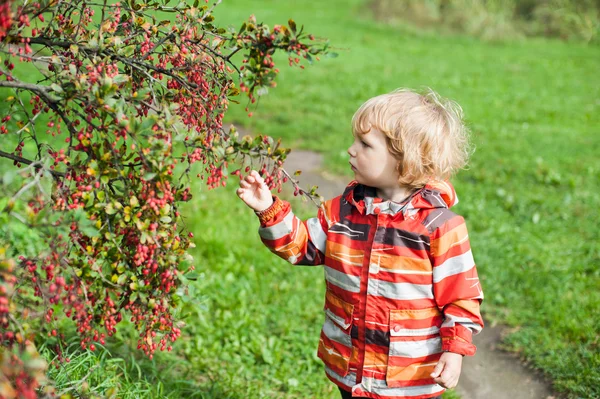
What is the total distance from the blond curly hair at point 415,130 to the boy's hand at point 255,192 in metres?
0.42

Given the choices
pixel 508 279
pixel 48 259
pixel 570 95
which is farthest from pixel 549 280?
pixel 570 95

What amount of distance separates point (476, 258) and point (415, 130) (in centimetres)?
285

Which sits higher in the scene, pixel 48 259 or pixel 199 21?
pixel 199 21

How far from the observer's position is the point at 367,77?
11.6 metres

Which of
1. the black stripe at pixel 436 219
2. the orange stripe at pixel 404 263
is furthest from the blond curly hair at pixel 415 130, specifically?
the orange stripe at pixel 404 263

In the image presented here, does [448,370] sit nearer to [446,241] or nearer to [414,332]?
[414,332]

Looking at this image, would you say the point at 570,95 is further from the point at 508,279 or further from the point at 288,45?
the point at 288,45

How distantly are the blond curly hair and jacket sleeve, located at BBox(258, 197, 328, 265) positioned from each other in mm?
358

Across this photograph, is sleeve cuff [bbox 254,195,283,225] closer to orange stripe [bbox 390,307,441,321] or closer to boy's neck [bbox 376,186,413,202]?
boy's neck [bbox 376,186,413,202]

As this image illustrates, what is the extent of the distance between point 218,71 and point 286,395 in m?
1.85

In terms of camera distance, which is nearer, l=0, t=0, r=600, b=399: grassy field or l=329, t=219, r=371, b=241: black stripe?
l=329, t=219, r=371, b=241: black stripe

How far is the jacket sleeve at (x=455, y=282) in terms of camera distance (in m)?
2.31

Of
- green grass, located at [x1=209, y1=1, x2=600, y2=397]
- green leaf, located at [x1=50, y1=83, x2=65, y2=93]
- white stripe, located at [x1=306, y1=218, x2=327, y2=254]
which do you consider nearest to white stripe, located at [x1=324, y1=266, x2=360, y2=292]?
white stripe, located at [x1=306, y1=218, x2=327, y2=254]

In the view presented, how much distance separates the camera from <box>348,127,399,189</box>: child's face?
2.40 m
